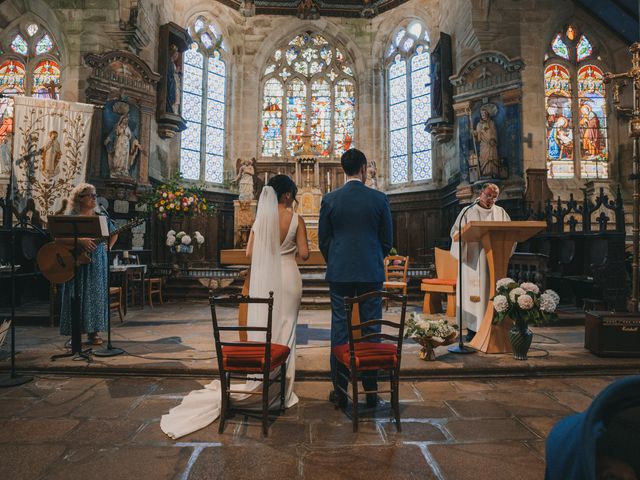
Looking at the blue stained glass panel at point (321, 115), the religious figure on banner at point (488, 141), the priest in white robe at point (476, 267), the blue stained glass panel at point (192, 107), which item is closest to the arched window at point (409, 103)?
the blue stained glass panel at point (321, 115)

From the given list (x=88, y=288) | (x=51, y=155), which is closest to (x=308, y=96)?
(x=51, y=155)

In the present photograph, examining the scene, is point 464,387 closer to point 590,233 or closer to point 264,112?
point 590,233

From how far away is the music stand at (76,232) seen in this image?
3990mm

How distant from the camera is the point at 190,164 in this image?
13992 mm

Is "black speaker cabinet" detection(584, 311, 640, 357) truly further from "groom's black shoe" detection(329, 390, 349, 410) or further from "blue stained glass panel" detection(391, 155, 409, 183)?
"blue stained glass panel" detection(391, 155, 409, 183)

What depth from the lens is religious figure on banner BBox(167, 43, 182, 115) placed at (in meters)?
11.7

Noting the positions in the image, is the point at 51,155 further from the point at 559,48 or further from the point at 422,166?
the point at 559,48

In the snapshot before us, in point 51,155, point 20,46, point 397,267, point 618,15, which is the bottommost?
point 397,267

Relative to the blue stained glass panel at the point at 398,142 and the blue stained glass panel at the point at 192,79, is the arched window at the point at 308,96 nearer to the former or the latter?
the blue stained glass panel at the point at 398,142

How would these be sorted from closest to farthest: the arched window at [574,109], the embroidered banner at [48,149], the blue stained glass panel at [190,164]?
the embroidered banner at [48,149] < the arched window at [574,109] < the blue stained glass panel at [190,164]

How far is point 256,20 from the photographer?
50.1 ft

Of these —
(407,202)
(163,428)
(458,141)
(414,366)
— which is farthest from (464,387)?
(407,202)

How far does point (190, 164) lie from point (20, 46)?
5178 mm

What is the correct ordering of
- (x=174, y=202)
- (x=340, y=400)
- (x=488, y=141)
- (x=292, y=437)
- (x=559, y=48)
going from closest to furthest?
(x=292, y=437) < (x=340, y=400) < (x=174, y=202) < (x=488, y=141) < (x=559, y=48)
